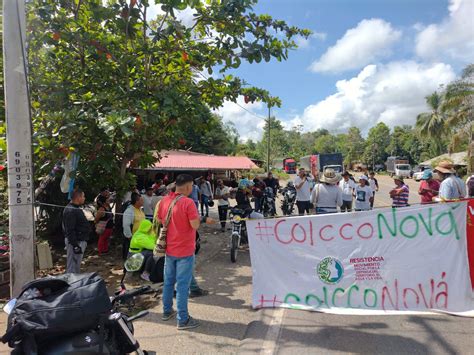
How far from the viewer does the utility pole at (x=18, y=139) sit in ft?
14.3

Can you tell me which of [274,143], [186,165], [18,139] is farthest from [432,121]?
[18,139]

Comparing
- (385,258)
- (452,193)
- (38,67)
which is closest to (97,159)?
(38,67)

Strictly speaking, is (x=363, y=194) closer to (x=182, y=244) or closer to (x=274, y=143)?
(x=182, y=244)

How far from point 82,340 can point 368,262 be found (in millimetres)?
3351

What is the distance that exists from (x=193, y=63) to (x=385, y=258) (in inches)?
204

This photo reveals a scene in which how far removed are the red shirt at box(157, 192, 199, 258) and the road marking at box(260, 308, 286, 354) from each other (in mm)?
1264

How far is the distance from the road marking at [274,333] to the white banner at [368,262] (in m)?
0.14

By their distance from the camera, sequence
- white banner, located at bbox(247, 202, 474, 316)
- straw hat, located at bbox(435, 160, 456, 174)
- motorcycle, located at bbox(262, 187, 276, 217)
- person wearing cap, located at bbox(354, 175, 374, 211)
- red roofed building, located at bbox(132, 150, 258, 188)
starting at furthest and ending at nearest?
1. red roofed building, located at bbox(132, 150, 258, 188)
2. motorcycle, located at bbox(262, 187, 276, 217)
3. person wearing cap, located at bbox(354, 175, 374, 211)
4. straw hat, located at bbox(435, 160, 456, 174)
5. white banner, located at bbox(247, 202, 474, 316)

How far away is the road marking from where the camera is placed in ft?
12.2

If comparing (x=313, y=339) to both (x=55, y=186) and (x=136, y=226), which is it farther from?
(x=55, y=186)

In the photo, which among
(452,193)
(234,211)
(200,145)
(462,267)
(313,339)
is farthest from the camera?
(200,145)

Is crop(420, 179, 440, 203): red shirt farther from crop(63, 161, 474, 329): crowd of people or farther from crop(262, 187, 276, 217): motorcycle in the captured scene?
crop(262, 187, 276, 217): motorcycle

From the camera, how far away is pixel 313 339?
387cm

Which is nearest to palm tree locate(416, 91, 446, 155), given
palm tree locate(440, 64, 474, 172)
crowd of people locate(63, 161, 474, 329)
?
palm tree locate(440, 64, 474, 172)
